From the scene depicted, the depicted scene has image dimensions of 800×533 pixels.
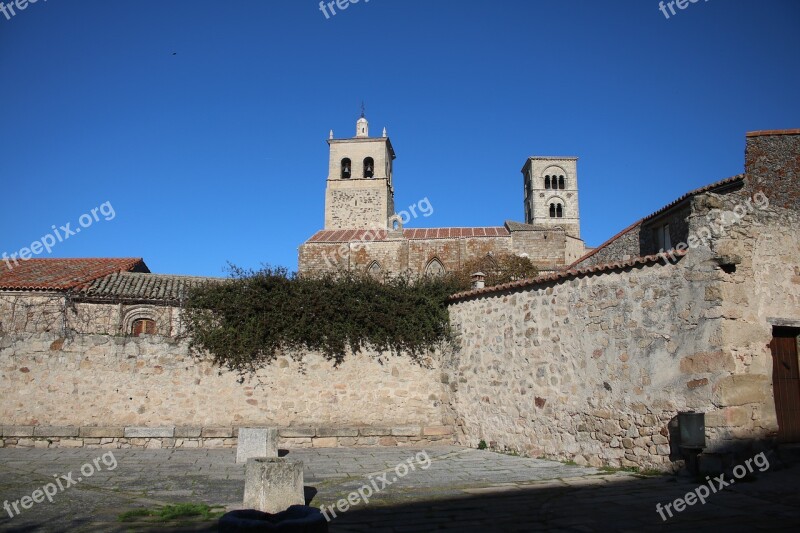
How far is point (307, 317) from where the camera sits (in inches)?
541

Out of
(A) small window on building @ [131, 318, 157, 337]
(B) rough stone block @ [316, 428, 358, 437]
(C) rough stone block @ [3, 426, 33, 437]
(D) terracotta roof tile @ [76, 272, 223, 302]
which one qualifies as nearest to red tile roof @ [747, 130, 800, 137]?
(B) rough stone block @ [316, 428, 358, 437]

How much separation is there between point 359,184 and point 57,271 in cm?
3338

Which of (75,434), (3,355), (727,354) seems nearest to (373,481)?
(727,354)

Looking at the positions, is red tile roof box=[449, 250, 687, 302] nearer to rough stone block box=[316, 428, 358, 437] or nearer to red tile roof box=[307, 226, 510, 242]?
rough stone block box=[316, 428, 358, 437]

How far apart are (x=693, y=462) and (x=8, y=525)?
8.65 m

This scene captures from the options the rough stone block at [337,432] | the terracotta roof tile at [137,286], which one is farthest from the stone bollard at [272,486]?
the terracotta roof tile at [137,286]

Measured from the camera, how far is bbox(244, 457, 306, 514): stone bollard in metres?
6.60

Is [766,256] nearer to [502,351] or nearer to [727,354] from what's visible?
[727,354]

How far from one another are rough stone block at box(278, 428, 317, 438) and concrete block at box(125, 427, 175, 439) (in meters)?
2.49

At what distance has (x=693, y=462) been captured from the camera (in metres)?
7.88

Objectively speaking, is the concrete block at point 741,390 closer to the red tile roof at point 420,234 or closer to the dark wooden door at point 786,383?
the dark wooden door at point 786,383

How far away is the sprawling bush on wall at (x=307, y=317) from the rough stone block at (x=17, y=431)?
12.9 feet

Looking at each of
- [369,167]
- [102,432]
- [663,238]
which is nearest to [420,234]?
[369,167]

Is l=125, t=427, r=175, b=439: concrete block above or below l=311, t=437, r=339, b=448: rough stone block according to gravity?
above
